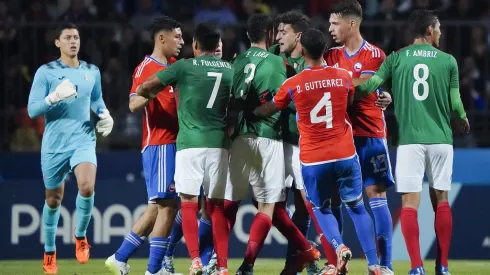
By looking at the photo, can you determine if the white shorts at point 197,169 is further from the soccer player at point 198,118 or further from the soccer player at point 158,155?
the soccer player at point 158,155

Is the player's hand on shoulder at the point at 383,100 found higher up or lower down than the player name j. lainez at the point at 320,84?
lower down

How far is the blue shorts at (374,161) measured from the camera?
11336 millimetres

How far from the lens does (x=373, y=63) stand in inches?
444

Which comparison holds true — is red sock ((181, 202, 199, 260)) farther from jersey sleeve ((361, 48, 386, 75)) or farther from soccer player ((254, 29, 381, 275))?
jersey sleeve ((361, 48, 386, 75))

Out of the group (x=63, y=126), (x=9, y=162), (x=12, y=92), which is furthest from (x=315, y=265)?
(x=12, y=92)

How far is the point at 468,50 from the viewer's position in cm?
1711

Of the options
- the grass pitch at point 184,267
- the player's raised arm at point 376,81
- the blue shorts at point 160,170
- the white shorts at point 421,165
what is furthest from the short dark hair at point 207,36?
the grass pitch at point 184,267

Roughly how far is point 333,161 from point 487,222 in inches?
236

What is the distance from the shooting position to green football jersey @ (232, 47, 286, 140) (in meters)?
11.0

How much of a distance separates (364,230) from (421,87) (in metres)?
1.59

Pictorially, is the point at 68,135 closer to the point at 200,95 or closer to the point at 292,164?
the point at 200,95

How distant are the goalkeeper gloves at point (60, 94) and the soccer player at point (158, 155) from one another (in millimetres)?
1354

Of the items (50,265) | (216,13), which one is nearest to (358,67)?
(50,265)

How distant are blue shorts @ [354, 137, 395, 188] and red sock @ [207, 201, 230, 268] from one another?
163 cm
